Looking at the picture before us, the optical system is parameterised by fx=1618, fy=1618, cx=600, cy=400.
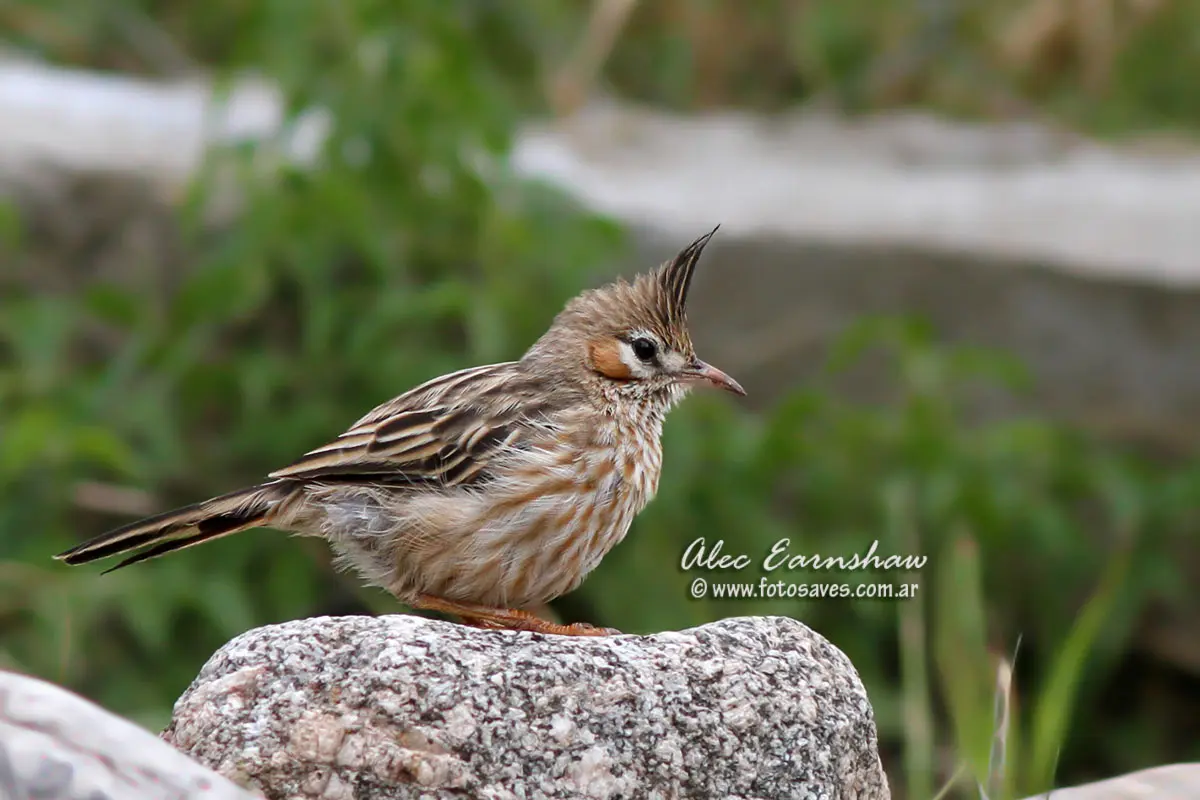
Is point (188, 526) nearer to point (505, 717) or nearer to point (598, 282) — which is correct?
point (505, 717)

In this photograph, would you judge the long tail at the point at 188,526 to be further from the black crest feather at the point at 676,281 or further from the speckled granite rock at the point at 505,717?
the black crest feather at the point at 676,281

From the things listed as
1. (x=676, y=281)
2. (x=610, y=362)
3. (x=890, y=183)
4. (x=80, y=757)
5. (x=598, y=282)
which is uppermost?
(x=890, y=183)

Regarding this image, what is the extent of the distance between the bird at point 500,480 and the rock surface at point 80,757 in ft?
3.61

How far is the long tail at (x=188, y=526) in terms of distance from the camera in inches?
166

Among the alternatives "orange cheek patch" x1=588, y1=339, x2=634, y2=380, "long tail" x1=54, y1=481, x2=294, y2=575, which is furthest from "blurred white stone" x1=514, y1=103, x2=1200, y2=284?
"long tail" x1=54, y1=481, x2=294, y2=575

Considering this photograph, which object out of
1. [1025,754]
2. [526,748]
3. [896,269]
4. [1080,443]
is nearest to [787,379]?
[896,269]

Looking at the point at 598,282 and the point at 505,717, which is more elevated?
the point at 598,282

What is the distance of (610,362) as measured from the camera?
488 centimetres

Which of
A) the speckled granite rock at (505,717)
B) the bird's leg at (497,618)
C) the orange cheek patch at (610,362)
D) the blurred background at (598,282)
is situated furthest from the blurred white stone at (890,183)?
the speckled granite rock at (505,717)

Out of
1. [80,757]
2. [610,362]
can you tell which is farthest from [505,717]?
[610,362]

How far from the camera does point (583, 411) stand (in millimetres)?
4750

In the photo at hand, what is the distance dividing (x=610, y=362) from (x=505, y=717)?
1.69 metres

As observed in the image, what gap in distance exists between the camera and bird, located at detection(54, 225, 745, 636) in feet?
14.3

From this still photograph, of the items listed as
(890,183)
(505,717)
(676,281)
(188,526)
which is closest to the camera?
(505,717)
